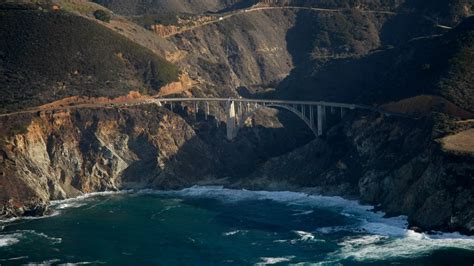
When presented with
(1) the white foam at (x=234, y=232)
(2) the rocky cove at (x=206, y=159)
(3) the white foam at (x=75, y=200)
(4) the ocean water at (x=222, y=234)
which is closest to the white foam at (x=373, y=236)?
(4) the ocean water at (x=222, y=234)

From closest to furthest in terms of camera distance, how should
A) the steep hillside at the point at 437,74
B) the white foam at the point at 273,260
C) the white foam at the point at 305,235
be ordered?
the white foam at the point at 273,260
the white foam at the point at 305,235
the steep hillside at the point at 437,74

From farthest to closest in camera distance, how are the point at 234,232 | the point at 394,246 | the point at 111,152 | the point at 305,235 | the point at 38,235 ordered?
the point at 111,152, the point at 234,232, the point at 38,235, the point at 305,235, the point at 394,246

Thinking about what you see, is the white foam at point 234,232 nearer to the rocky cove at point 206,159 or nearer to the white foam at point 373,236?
the white foam at point 373,236

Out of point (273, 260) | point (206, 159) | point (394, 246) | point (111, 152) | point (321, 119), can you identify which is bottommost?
point (273, 260)

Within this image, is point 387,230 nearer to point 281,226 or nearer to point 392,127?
point 281,226

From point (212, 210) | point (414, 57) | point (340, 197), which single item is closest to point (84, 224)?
point (212, 210)

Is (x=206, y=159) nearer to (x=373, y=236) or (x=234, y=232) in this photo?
(x=234, y=232)

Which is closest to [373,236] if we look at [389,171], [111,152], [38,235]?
[389,171]
